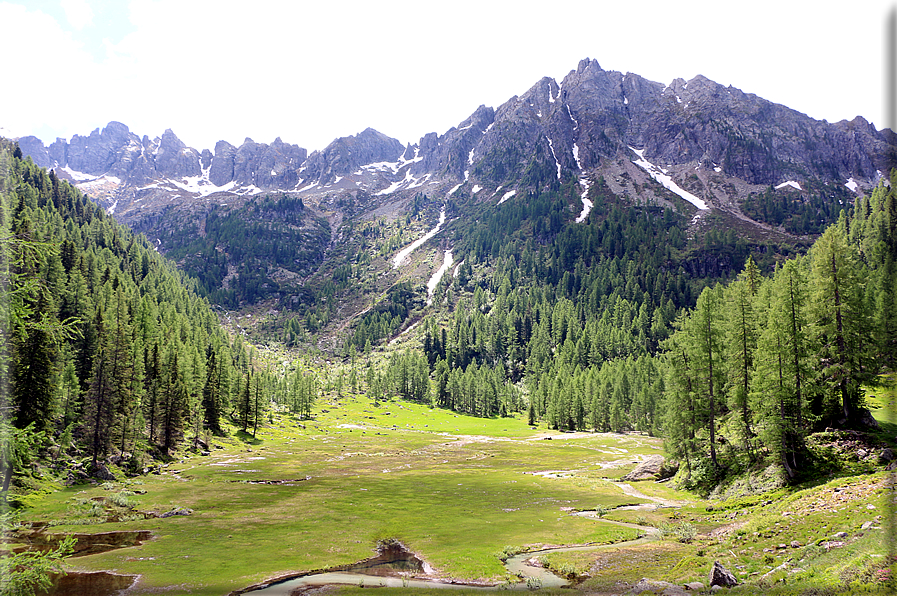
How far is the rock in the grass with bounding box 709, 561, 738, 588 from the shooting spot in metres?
19.7

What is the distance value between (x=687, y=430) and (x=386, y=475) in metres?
40.9

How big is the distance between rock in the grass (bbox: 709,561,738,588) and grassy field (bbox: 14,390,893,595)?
60 cm

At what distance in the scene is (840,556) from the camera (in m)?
18.8

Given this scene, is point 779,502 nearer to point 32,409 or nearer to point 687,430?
point 687,430

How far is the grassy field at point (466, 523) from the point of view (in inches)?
902

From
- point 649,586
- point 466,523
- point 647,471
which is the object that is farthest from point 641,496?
point 649,586

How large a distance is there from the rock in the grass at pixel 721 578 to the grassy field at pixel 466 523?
0.60 meters

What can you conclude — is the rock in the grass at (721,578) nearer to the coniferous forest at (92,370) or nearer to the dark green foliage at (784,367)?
the dark green foliage at (784,367)

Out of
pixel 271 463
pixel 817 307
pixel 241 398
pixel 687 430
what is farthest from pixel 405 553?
pixel 241 398

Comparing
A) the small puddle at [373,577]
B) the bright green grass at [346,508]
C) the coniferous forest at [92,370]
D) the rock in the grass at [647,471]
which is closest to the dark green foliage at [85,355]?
the coniferous forest at [92,370]

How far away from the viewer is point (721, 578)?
19.9 meters

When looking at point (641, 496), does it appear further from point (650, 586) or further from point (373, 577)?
point (373, 577)

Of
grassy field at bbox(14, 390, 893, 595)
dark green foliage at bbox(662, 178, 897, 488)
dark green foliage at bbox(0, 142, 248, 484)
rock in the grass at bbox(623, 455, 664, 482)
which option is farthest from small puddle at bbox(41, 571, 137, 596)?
rock in the grass at bbox(623, 455, 664, 482)

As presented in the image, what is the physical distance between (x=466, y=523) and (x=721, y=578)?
23.0 meters
